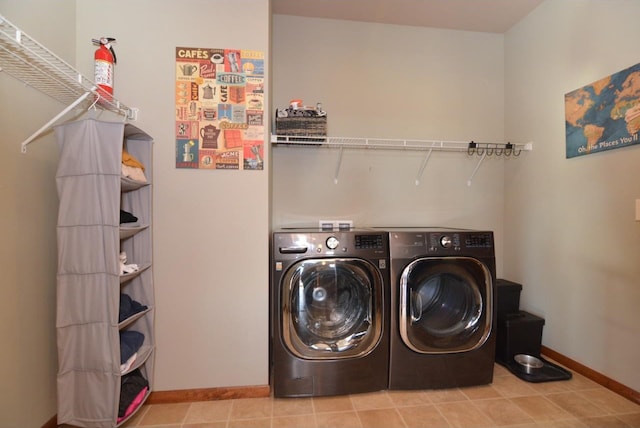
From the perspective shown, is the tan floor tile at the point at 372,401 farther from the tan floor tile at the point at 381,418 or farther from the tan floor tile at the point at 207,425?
the tan floor tile at the point at 207,425

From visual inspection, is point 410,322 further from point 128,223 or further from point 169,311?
point 128,223

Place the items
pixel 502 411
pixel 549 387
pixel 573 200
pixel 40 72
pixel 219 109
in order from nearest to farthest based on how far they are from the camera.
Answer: pixel 40 72
pixel 502 411
pixel 219 109
pixel 549 387
pixel 573 200

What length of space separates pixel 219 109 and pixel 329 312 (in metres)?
1.40

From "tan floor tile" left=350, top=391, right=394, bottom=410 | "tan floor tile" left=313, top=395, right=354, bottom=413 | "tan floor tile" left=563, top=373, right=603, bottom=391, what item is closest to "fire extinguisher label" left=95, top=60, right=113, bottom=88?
"tan floor tile" left=313, top=395, right=354, bottom=413

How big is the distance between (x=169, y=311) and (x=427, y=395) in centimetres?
164

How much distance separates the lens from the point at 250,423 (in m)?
1.56

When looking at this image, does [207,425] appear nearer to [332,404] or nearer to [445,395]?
[332,404]

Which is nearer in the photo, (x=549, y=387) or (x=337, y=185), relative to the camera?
(x=549, y=387)

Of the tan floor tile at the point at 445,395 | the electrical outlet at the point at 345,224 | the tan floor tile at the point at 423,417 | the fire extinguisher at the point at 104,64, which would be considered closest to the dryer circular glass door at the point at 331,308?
the tan floor tile at the point at 423,417

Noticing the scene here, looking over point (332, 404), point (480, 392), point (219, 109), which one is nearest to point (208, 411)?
point (332, 404)

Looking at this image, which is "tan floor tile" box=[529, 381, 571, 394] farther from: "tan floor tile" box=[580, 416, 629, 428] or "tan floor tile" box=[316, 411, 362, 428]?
"tan floor tile" box=[316, 411, 362, 428]

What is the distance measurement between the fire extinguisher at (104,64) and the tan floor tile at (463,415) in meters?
2.48

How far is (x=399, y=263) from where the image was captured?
1760 millimetres

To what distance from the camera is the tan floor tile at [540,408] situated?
159 centimetres
